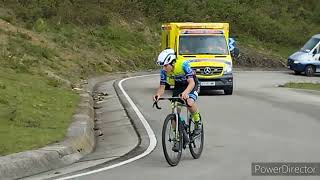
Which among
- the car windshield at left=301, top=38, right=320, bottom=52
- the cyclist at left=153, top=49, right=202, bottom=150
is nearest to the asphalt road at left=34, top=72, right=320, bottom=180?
the cyclist at left=153, top=49, right=202, bottom=150

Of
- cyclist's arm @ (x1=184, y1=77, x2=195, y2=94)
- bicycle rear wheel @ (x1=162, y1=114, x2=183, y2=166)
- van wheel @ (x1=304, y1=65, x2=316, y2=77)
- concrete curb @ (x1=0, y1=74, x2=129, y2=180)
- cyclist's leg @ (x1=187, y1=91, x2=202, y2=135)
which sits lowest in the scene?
van wheel @ (x1=304, y1=65, x2=316, y2=77)

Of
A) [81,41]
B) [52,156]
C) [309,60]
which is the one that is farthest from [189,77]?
[309,60]

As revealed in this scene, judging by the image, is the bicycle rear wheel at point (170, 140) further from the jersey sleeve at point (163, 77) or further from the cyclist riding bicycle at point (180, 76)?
the jersey sleeve at point (163, 77)

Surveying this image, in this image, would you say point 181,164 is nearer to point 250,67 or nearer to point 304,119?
point 304,119

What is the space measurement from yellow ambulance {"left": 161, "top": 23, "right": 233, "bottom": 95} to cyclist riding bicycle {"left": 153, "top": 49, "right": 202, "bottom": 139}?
41.8 feet

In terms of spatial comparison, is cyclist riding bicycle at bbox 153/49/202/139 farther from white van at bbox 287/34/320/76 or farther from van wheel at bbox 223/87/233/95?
white van at bbox 287/34/320/76

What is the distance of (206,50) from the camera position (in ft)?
77.8

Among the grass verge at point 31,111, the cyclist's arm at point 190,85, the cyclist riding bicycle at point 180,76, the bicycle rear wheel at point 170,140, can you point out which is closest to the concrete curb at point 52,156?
the grass verge at point 31,111

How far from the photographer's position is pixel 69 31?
38.9 m

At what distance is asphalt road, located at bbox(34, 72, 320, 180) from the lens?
30.0 ft

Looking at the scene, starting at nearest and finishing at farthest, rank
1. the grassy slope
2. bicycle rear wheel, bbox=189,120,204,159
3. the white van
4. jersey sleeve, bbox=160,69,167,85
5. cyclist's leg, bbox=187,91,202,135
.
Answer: cyclist's leg, bbox=187,91,202,135 < jersey sleeve, bbox=160,69,167,85 < bicycle rear wheel, bbox=189,120,204,159 < the grassy slope < the white van

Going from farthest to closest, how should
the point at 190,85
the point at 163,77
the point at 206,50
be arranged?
the point at 206,50
the point at 163,77
the point at 190,85

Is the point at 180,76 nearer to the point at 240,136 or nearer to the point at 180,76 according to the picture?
the point at 180,76

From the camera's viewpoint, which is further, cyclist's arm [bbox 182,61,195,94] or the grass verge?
the grass verge
